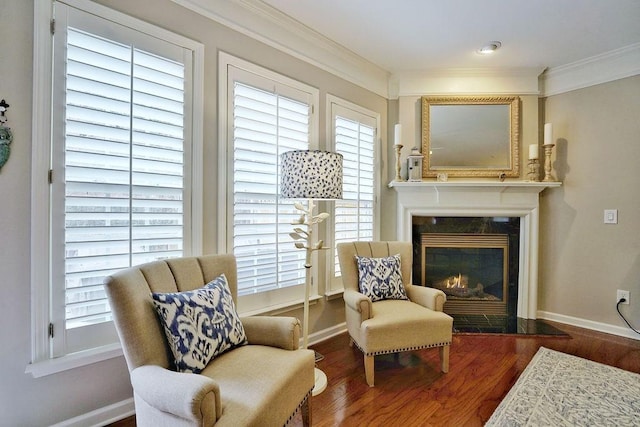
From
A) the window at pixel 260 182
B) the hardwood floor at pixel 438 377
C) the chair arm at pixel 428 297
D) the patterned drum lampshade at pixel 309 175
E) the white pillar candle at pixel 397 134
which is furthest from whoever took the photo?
the white pillar candle at pixel 397 134

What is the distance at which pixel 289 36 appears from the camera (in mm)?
2562

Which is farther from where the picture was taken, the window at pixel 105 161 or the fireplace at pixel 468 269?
the fireplace at pixel 468 269

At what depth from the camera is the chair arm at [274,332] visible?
5.59 feet

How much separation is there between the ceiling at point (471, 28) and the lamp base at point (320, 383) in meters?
2.60

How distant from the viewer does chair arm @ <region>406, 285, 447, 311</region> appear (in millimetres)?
2406

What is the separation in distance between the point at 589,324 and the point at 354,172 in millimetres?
2780

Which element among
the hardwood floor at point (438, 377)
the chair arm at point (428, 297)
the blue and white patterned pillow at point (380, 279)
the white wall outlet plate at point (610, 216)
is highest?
the white wall outlet plate at point (610, 216)

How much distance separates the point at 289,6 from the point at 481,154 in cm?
236

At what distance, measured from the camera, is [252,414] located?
119 centimetres

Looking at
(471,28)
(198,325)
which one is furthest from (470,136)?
(198,325)

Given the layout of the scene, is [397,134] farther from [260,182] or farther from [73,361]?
[73,361]

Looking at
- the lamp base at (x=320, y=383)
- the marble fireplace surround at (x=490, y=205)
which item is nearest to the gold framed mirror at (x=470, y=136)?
the marble fireplace surround at (x=490, y=205)

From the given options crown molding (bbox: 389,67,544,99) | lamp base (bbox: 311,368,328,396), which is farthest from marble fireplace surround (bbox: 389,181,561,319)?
lamp base (bbox: 311,368,328,396)

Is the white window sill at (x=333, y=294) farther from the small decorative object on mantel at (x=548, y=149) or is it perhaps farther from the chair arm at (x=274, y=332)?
the small decorative object on mantel at (x=548, y=149)
